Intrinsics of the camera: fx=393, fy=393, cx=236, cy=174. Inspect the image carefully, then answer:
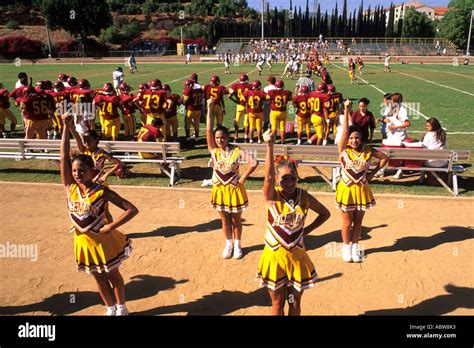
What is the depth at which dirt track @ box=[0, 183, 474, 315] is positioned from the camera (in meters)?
5.10

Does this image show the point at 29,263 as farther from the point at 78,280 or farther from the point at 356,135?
the point at 356,135

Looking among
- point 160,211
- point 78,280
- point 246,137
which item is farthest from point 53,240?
point 246,137

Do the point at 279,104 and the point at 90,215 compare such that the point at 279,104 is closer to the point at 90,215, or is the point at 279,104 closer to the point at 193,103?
the point at 193,103

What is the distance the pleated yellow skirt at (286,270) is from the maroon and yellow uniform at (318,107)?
8.24m

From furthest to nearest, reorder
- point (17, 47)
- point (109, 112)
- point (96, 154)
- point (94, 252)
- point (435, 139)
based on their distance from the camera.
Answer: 1. point (17, 47)
2. point (109, 112)
3. point (435, 139)
4. point (96, 154)
5. point (94, 252)

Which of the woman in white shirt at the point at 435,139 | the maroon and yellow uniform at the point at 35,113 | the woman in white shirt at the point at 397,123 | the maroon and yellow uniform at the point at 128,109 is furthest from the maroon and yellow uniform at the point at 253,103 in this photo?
the maroon and yellow uniform at the point at 35,113

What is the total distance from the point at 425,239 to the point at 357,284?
2.01m

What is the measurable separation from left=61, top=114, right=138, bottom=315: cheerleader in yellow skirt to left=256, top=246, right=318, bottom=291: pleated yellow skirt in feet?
5.00

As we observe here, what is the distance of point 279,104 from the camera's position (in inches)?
474

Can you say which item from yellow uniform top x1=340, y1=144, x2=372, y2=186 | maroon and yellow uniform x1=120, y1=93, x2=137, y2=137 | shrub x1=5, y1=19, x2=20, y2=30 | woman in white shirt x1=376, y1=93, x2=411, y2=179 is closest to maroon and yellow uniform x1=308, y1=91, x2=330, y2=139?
woman in white shirt x1=376, y1=93, x2=411, y2=179

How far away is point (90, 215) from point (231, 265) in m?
2.53

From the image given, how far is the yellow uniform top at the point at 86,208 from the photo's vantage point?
13.8ft

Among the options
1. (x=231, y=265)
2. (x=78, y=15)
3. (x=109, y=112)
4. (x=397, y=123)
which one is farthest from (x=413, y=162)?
(x=78, y=15)

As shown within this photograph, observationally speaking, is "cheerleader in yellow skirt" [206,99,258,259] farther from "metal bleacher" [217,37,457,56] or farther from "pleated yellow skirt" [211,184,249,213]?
"metal bleacher" [217,37,457,56]
